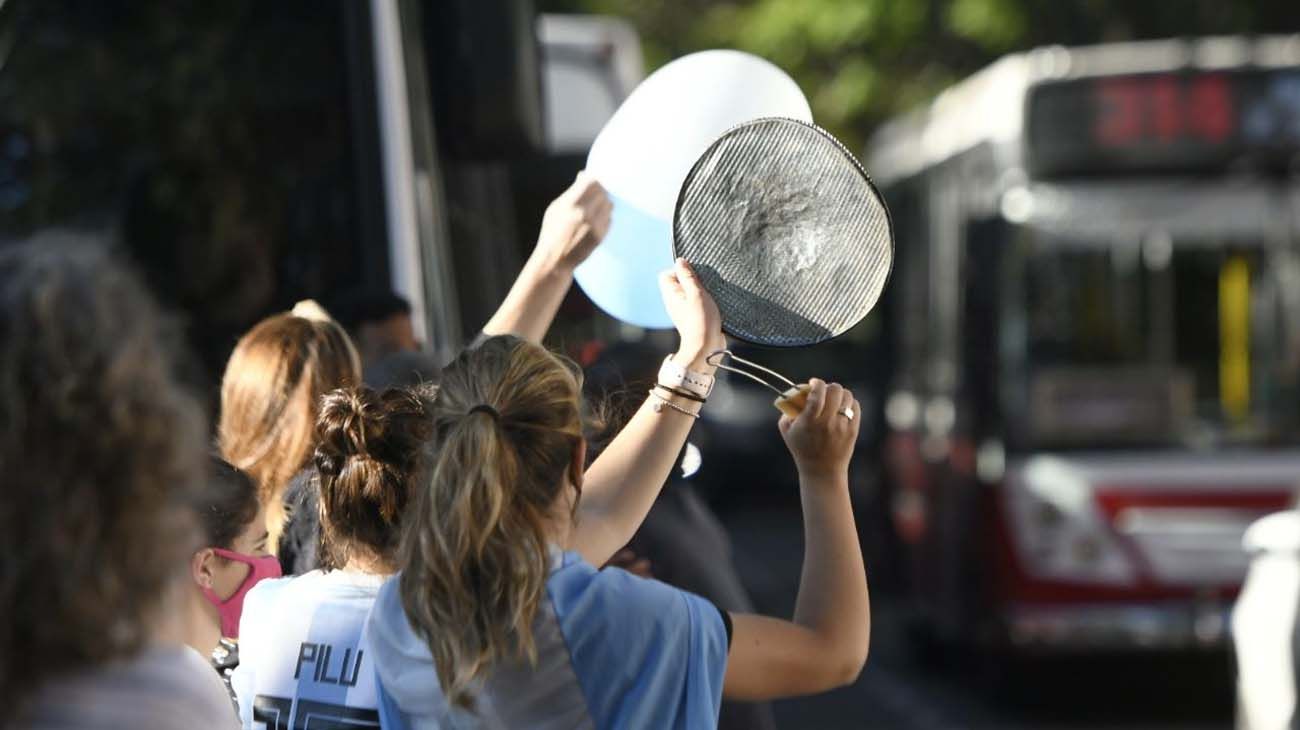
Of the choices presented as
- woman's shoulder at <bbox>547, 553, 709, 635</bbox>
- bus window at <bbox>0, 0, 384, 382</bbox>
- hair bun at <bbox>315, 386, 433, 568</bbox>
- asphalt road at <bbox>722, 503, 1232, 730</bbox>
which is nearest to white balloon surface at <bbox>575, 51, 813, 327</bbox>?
hair bun at <bbox>315, 386, 433, 568</bbox>

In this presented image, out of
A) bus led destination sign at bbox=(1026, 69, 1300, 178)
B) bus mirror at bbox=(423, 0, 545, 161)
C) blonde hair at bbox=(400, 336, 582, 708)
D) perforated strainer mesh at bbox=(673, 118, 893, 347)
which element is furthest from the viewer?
bus led destination sign at bbox=(1026, 69, 1300, 178)

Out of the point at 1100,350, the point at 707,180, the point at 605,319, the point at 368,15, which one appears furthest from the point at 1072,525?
the point at 707,180

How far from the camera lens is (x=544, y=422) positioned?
8.38 feet

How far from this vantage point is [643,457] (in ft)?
9.27

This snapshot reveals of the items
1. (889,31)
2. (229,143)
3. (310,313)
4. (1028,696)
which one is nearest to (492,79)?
(229,143)

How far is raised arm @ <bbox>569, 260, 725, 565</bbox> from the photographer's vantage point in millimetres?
2785

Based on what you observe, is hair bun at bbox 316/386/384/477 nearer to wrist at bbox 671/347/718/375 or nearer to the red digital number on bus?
wrist at bbox 671/347/718/375

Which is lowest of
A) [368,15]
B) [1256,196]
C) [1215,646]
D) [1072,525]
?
[1215,646]

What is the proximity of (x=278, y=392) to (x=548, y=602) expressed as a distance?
1.18 metres

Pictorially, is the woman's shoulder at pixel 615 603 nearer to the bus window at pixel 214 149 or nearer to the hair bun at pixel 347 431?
the hair bun at pixel 347 431

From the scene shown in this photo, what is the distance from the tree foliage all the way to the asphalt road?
6.41 meters

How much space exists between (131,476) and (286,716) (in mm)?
1168

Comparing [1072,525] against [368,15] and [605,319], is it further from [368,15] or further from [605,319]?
[368,15]

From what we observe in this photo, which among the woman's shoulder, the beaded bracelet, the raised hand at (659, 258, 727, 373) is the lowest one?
the woman's shoulder
